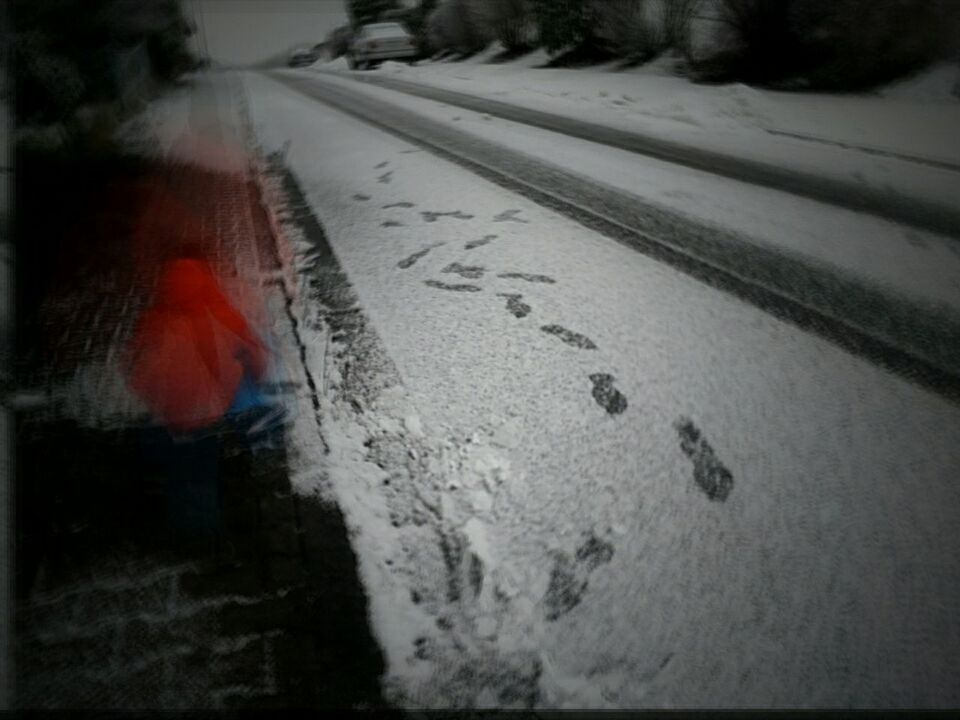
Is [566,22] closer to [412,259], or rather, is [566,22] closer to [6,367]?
[412,259]

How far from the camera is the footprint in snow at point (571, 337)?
224 centimetres

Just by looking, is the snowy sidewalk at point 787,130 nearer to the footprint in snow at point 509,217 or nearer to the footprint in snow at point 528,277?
the footprint in snow at point 509,217

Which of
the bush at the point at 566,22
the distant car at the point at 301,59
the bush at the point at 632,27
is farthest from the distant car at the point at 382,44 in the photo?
the distant car at the point at 301,59

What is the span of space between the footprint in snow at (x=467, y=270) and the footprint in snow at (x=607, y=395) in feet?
3.40

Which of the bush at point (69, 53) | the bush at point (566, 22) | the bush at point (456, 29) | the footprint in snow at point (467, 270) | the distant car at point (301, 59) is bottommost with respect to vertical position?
the footprint in snow at point (467, 270)

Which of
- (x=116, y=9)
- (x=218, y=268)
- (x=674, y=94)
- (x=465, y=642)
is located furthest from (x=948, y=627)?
(x=116, y=9)

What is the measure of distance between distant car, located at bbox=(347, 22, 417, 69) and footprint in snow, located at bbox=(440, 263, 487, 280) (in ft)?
53.4

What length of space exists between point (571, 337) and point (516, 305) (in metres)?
0.38

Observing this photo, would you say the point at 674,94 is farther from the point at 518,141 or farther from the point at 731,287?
the point at 731,287

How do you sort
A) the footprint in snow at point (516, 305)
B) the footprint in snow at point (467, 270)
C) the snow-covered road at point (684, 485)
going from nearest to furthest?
1. the snow-covered road at point (684, 485)
2. the footprint in snow at point (516, 305)
3. the footprint in snow at point (467, 270)

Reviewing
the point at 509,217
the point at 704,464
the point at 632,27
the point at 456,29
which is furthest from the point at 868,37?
the point at 456,29

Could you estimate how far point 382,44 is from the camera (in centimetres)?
1606

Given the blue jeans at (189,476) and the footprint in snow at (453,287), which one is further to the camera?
the footprint in snow at (453,287)

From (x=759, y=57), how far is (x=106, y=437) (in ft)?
29.8
